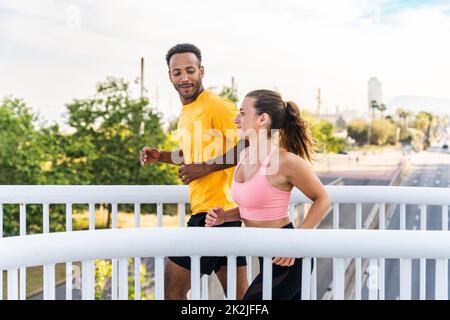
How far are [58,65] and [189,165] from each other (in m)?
7.09

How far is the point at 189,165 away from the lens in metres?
1.60

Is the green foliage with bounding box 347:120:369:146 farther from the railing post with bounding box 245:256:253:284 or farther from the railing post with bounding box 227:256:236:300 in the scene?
the railing post with bounding box 227:256:236:300

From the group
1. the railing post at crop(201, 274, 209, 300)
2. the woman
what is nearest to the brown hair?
the woman

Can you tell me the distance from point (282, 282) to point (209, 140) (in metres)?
0.50

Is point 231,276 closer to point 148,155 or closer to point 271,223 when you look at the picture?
point 271,223

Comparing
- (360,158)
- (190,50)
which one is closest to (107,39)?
(360,158)

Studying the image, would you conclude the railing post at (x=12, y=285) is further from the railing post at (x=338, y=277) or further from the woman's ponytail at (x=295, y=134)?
the woman's ponytail at (x=295, y=134)

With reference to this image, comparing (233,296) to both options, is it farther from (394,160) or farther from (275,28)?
(275,28)

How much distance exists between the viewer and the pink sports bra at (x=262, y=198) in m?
1.35

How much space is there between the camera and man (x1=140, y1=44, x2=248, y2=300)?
160cm

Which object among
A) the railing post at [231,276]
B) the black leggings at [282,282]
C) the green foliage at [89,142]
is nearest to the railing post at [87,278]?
the railing post at [231,276]

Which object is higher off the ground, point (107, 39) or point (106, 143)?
point (107, 39)

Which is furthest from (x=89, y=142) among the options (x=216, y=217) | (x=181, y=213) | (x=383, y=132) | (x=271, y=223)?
(x=271, y=223)

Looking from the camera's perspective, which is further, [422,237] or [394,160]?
[394,160]
